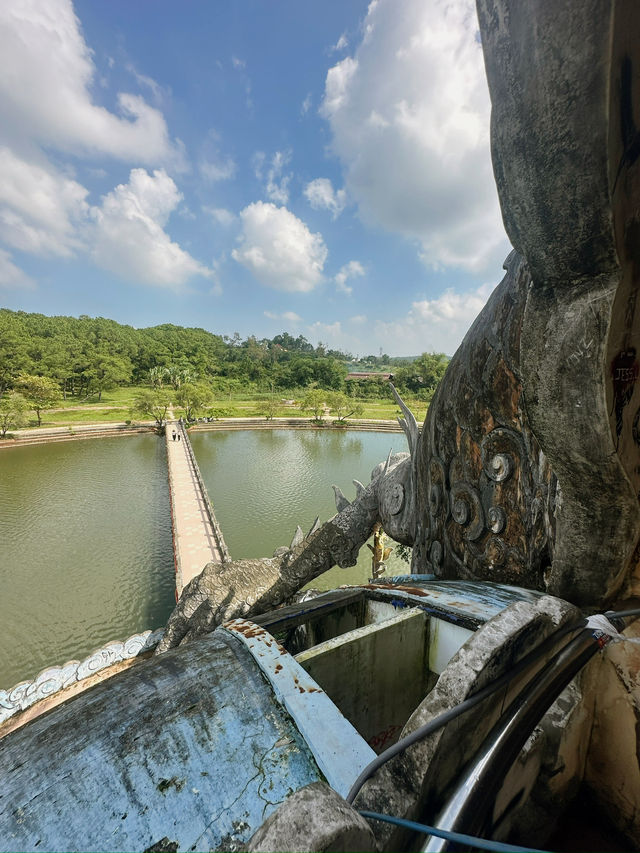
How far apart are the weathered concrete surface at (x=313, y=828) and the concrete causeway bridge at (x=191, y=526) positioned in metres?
9.30

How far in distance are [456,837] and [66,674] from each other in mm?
8790

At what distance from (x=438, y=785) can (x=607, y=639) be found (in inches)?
40.7

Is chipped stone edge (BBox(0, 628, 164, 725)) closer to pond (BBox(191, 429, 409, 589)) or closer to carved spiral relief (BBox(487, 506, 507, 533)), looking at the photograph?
pond (BBox(191, 429, 409, 589))

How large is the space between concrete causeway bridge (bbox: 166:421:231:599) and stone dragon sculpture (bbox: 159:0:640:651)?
8.86 metres

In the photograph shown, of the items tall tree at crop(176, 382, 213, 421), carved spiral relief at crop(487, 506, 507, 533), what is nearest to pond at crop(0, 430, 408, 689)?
tall tree at crop(176, 382, 213, 421)

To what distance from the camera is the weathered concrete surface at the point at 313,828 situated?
0.79 meters

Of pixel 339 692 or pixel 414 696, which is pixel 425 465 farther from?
pixel 339 692

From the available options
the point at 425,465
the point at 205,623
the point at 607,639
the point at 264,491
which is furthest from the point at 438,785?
the point at 264,491

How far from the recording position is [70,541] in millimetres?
13000

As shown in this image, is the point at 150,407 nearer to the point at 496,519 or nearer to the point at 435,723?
the point at 496,519

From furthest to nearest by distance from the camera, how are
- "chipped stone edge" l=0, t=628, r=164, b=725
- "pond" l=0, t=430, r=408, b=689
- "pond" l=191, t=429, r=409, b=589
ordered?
"pond" l=191, t=429, r=409, b=589 → "pond" l=0, t=430, r=408, b=689 → "chipped stone edge" l=0, t=628, r=164, b=725

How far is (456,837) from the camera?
2.82 ft

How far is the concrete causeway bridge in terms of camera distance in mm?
10870

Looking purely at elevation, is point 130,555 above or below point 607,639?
below
